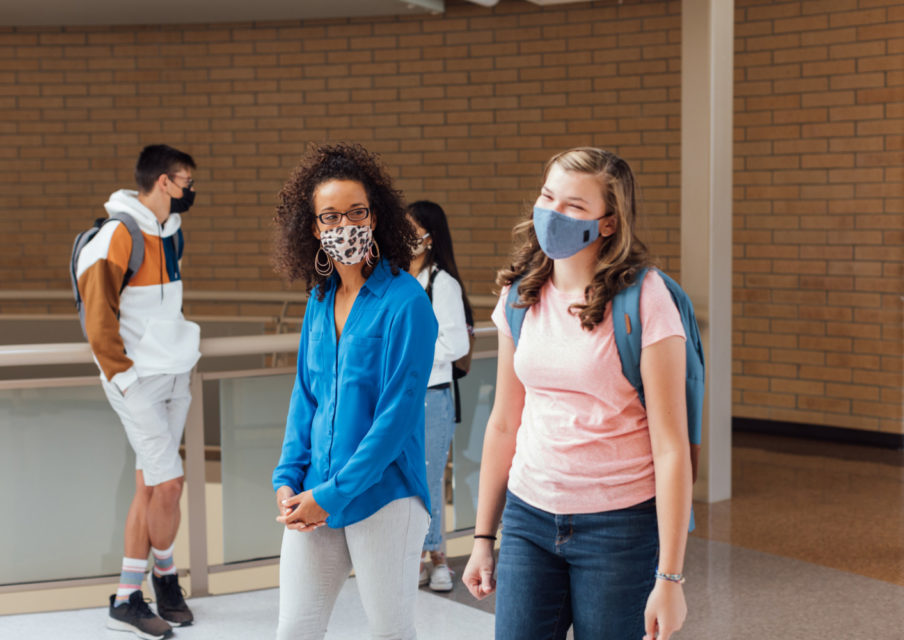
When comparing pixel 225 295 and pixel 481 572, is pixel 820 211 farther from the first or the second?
pixel 481 572

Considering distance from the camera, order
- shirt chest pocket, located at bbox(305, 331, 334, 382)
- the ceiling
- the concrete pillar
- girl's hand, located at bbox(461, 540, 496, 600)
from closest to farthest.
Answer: girl's hand, located at bbox(461, 540, 496, 600) < shirt chest pocket, located at bbox(305, 331, 334, 382) < the concrete pillar < the ceiling

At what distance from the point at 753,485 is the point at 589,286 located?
14.4 feet

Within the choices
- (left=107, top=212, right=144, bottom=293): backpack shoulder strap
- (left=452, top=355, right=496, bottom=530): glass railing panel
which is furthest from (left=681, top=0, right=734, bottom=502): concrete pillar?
(left=107, top=212, right=144, bottom=293): backpack shoulder strap

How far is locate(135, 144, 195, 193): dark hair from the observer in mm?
3500

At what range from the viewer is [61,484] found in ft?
12.6

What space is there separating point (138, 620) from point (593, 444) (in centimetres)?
240

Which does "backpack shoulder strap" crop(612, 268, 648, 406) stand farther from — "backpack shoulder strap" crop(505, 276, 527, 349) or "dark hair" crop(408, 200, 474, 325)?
"dark hair" crop(408, 200, 474, 325)

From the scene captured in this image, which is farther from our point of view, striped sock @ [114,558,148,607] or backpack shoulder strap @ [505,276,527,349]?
striped sock @ [114,558,148,607]

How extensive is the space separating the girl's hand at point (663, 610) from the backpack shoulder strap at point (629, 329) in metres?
0.35

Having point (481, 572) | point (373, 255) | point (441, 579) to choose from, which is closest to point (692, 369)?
point (481, 572)

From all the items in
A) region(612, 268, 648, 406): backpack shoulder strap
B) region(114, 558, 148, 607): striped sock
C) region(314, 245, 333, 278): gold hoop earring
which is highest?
region(314, 245, 333, 278): gold hoop earring

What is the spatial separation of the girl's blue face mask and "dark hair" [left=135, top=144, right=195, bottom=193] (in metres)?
2.07

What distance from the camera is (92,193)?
8305 millimetres

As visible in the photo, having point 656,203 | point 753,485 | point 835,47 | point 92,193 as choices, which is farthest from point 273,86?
point 753,485
